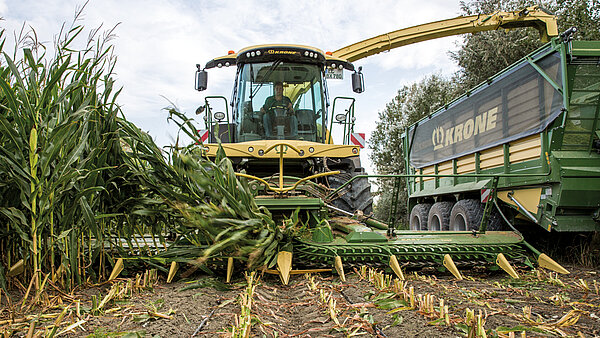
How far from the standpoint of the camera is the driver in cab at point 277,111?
21.0ft

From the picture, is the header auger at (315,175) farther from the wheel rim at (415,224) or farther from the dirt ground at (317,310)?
the wheel rim at (415,224)

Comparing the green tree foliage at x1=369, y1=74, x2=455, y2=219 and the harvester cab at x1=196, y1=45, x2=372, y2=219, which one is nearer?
the harvester cab at x1=196, y1=45, x2=372, y2=219

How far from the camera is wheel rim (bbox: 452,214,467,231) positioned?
752 centimetres

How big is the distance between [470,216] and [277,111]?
12.1ft

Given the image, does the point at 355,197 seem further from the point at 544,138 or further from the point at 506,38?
the point at 506,38

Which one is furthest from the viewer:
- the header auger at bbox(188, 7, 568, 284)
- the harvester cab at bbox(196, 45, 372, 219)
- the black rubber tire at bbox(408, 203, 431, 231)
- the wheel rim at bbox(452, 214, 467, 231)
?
the black rubber tire at bbox(408, 203, 431, 231)

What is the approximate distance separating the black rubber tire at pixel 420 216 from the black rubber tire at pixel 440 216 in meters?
0.53

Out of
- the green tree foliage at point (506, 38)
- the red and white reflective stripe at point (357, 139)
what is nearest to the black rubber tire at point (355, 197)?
the red and white reflective stripe at point (357, 139)

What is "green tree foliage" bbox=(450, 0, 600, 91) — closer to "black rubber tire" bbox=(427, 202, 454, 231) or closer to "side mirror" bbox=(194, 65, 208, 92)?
"black rubber tire" bbox=(427, 202, 454, 231)

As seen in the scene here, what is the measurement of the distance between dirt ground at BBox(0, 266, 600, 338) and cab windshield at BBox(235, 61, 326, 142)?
9.99ft

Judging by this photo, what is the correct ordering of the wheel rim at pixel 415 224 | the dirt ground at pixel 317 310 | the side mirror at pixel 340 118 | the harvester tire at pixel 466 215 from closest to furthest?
1. the dirt ground at pixel 317 310
2. the side mirror at pixel 340 118
3. the harvester tire at pixel 466 215
4. the wheel rim at pixel 415 224

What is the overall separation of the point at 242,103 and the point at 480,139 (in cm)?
417

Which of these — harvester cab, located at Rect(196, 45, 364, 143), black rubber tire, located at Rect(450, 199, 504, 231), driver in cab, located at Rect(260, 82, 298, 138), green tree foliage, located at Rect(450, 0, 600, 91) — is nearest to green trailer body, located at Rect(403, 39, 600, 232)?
black rubber tire, located at Rect(450, 199, 504, 231)

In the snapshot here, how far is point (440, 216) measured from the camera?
8.79m
